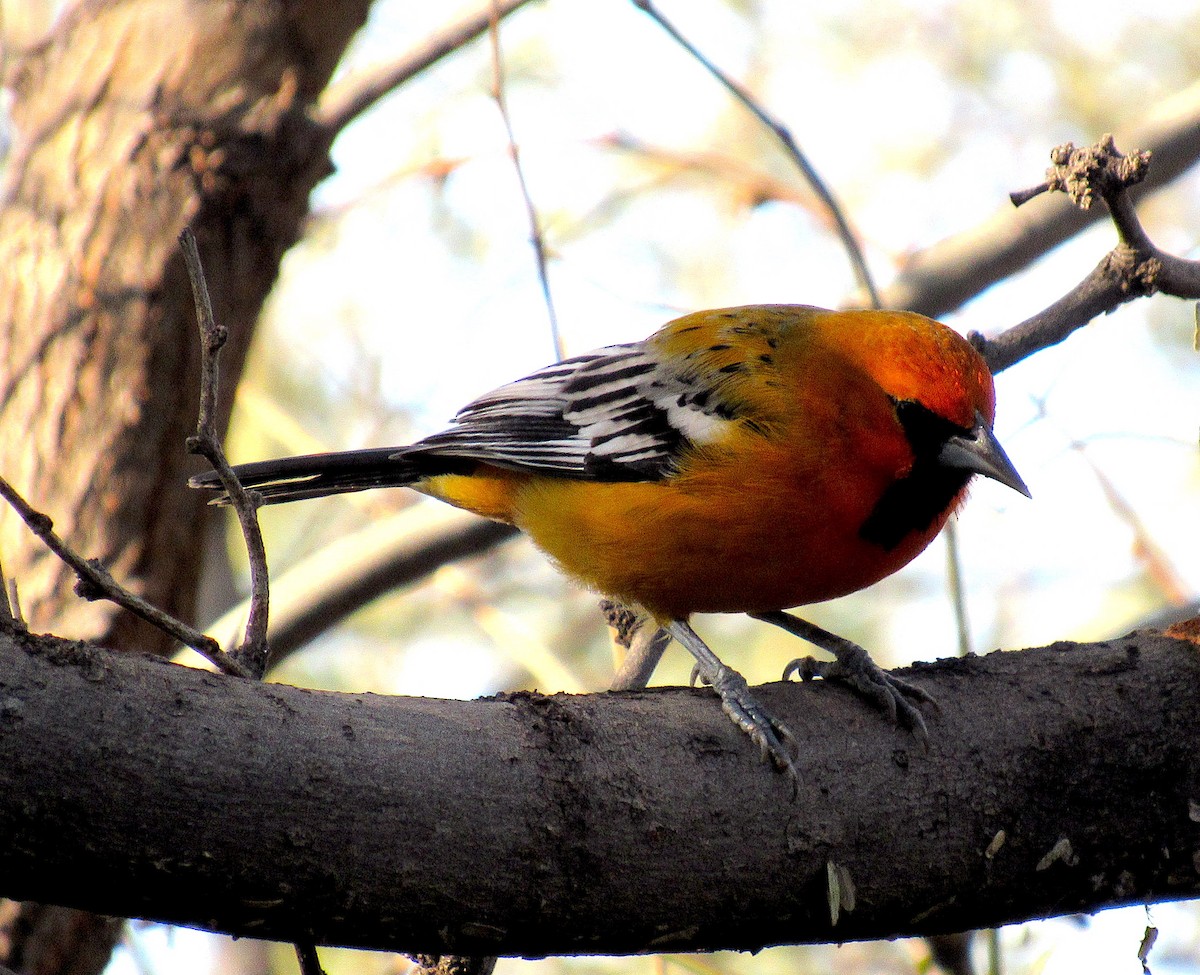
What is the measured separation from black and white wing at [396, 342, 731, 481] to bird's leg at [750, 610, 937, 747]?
77 cm

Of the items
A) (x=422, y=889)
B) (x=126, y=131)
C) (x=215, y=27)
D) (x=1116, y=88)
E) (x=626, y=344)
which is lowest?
(x=422, y=889)

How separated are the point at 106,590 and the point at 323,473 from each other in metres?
2.35

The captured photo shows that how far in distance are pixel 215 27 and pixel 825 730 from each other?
15.3ft

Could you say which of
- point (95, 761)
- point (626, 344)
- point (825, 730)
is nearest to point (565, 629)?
point (626, 344)

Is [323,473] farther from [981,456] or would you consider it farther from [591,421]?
[981,456]

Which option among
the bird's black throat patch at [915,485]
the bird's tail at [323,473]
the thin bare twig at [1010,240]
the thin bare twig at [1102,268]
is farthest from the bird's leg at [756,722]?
the thin bare twig at [1010,240]

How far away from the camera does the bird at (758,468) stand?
13.6 ft

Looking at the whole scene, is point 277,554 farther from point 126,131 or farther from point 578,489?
point 578,489

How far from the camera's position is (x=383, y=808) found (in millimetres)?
2594

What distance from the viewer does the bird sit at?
4133mm

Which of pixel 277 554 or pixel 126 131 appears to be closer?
pixel 126 131

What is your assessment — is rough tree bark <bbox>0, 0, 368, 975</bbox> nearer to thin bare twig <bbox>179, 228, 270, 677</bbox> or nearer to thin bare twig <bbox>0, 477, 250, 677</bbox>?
thin bare twig <bbox>179, 228, 270, 677</bbox>

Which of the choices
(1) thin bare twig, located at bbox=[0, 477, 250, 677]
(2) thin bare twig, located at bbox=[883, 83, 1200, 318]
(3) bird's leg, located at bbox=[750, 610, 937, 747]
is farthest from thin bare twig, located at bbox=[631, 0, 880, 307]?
(1) thin bare twig, located at bbox=[0, 477, 250, 677]

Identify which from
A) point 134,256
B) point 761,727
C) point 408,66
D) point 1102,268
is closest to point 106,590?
point 761,727
